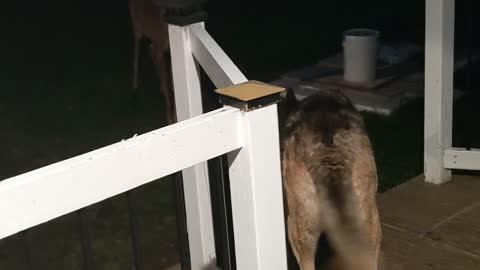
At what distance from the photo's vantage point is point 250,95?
2479 mm

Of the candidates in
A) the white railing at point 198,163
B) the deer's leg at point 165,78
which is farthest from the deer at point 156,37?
the white railing at point 198,163

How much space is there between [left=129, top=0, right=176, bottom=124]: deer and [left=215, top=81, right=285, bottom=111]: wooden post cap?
10.1ft

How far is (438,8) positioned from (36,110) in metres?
4.18

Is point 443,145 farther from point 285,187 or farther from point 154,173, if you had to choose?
point 154,173

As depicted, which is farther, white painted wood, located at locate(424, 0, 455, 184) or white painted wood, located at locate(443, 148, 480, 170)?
white painted wood, located at locate(443, 148, 480, 170)

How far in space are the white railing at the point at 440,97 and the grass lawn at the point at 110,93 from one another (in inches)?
14.7

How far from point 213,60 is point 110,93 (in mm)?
4632

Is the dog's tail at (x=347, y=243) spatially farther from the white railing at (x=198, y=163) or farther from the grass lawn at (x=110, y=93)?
the grass lawn at (x=110, y=93)

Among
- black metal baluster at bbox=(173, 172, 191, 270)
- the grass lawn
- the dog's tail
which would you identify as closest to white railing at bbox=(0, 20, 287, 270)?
black metal baluster at bbox=(173, 172, 191, 270)

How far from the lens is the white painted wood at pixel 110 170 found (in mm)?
2021

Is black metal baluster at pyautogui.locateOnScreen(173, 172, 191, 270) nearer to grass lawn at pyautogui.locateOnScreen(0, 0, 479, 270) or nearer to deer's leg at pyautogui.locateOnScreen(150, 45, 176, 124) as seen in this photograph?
grass lawn at pyautogui.locateOnScreen(0, 0, 479, 270)

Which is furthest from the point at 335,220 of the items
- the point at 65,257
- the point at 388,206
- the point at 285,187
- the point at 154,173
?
the point at 65,257

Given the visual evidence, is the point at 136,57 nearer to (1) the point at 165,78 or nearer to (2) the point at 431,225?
(1) the point at 165,78

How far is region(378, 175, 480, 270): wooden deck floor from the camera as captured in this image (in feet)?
13.5
